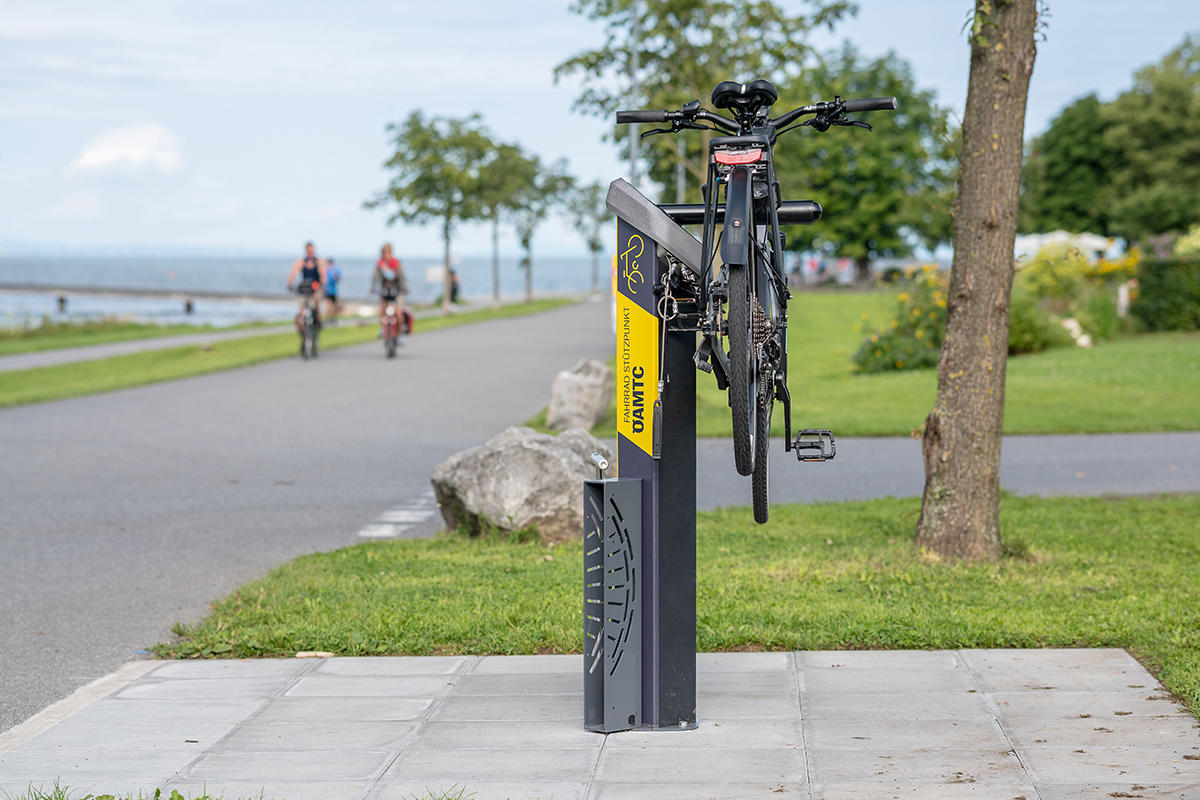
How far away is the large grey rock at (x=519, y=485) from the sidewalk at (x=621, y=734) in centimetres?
263

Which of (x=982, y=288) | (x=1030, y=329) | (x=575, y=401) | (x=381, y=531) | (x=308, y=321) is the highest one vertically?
(x=982, y=288)

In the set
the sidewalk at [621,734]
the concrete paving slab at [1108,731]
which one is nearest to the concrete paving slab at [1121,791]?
the sidewalk at [621,734]

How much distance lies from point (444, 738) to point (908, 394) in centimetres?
1414

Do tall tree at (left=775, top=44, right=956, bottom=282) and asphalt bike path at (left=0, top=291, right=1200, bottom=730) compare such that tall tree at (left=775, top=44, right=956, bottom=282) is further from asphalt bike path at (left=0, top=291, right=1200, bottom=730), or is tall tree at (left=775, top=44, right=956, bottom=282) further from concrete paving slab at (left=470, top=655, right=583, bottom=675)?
concrete paving slab at (left=470, top=655, right=583, bottom=675)

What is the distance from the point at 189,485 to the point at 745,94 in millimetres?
8290

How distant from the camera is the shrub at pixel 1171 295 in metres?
28.5

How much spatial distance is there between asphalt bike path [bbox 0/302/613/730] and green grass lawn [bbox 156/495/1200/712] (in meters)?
0.63

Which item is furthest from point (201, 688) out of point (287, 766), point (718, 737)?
point (718, 737)

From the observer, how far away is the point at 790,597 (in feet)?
22.6

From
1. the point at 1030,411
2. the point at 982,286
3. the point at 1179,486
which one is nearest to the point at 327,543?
the point at 982,286

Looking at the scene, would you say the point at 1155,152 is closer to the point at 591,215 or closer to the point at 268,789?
the point at 591,215

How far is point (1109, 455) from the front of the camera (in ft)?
42.5

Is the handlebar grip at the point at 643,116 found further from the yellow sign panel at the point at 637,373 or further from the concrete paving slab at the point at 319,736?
the concrete paving slab at the point at 319,736

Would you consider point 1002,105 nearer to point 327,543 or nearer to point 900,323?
point 327,543
